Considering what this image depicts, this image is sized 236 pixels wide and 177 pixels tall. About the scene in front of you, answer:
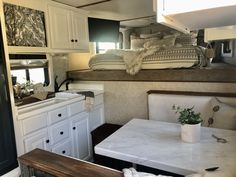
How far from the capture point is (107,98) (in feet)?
9.84

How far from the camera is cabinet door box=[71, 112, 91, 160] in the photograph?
2.40 meters

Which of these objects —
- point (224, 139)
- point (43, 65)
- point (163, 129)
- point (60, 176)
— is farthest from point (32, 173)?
point (43, 65)

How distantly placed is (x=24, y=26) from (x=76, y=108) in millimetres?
1041

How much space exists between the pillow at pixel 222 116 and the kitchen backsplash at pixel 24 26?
1955 millimetres

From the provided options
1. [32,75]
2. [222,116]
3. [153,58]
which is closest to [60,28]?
[32,75]

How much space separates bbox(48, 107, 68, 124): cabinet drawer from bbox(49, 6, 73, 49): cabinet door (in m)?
0.79

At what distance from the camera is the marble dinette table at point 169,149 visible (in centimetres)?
109

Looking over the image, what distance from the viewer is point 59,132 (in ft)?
7.08

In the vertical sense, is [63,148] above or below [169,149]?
below

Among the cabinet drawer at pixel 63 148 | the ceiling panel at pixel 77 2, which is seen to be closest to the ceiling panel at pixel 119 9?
the ceiling panel at pixel 77 2

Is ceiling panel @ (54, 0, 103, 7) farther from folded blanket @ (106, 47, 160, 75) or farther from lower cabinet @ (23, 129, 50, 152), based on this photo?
lower cabinet @ (23, 129, 50, 152)

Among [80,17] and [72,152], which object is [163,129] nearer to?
[72,152]

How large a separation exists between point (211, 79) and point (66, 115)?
5.45 ft

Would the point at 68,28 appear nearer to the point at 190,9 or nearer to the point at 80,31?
the point at 80,31
